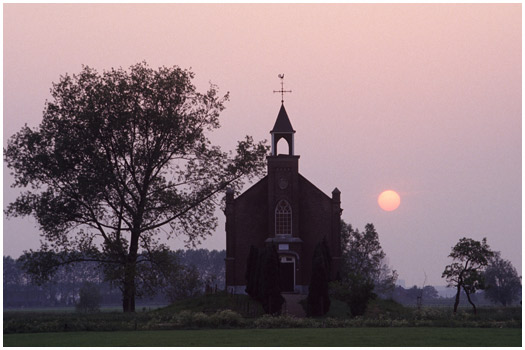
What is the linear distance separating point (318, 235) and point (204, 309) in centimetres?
1481

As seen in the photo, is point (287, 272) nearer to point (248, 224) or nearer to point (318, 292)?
point (248, 224)

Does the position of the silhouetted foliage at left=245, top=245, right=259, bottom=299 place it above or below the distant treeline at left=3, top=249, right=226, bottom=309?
above

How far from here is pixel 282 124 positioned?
60281 mm

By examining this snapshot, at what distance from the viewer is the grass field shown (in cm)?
2778

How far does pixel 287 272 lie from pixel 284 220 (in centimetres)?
374

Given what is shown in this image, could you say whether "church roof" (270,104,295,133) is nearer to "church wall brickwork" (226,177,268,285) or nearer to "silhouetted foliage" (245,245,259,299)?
"church wall brickwork" (226,177,268,285)

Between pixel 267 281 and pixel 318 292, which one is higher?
pixel 267 281

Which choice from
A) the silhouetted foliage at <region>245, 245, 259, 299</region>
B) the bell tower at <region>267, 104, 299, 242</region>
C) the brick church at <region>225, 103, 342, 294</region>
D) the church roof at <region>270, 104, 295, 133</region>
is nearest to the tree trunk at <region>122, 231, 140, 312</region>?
the silhouetted foliage at <region>245, 245, 259, 299</region>

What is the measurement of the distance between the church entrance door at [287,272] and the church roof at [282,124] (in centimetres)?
922

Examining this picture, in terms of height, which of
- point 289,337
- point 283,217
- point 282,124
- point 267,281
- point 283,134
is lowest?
point 289,337

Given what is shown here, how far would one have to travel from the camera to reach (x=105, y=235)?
52.2 metres

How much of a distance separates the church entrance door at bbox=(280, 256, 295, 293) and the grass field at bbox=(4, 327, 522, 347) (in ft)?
79.9

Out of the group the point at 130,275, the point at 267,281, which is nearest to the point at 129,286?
the point at 130,275

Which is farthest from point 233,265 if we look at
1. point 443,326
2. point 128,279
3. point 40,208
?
point 443,326
